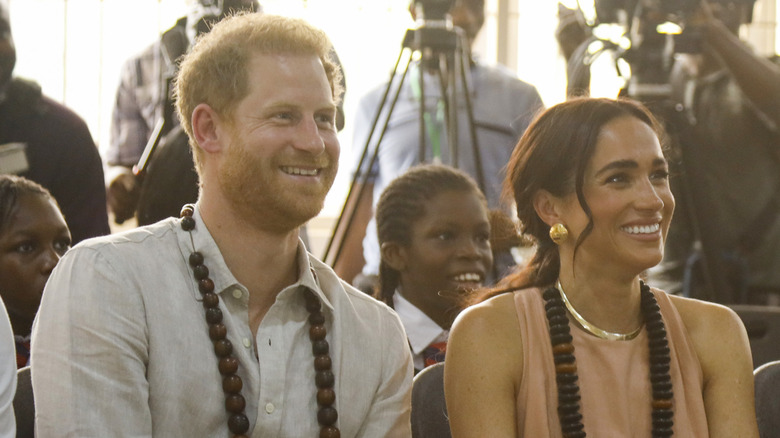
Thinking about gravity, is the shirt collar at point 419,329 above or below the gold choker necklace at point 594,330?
below

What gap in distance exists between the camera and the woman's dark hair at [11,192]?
95.4 inches

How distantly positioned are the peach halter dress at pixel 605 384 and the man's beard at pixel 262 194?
20.0 inches

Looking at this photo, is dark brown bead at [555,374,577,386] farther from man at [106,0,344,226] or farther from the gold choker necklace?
man at [106,0,344,226]

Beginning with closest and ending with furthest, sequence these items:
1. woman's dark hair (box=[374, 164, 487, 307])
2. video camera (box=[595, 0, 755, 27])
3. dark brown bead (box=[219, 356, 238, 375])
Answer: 1. dark brown bead (box=[219, 356, 238, 375])
2. woman's dark hair (box=[374, 164, 487, 307])
3. video camera (box=[595, 0, 755, 27])

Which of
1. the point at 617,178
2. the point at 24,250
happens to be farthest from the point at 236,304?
the point at 24,250

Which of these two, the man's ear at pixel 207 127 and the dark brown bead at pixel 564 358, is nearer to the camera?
the man's ear at pixel 207 127

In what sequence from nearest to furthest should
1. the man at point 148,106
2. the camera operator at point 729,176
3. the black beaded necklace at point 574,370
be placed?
the black beaded necklace at point 574,370, the man at point 148,106, the camera operator at point 729,176

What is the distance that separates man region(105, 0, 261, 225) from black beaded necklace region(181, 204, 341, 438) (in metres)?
1.13

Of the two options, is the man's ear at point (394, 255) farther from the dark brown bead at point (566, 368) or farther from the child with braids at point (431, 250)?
the dark brown bead at point (566, 368)

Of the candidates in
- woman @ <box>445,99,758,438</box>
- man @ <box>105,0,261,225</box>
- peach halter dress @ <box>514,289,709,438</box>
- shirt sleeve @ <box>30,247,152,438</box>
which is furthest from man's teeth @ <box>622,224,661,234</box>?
man @ <box>105,0,261,225</box>

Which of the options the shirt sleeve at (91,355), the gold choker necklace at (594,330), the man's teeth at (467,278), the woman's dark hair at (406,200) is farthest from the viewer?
the woman's dark hair at (406,200)

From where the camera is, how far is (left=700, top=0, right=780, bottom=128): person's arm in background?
3.29 metres

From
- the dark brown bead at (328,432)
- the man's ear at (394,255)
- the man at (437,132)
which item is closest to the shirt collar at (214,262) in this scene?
the dark brown bead at (328,432)

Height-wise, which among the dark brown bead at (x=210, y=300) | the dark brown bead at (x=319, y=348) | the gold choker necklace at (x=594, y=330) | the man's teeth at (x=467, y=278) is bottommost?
the man's teeth at (x=467, y=278)
